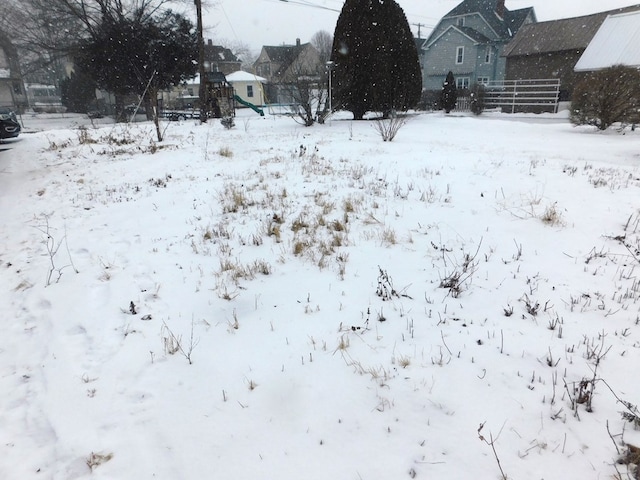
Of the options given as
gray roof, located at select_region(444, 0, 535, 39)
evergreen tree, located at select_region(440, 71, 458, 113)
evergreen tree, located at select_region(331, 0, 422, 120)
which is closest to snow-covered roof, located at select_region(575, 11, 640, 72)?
evergreen tree, located at select_region(440, 71, 458, 113)

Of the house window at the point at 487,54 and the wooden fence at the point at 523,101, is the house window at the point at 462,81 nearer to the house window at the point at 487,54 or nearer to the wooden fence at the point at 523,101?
the house window at the point at 487,54

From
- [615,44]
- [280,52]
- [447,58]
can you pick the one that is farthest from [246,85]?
[615,44]

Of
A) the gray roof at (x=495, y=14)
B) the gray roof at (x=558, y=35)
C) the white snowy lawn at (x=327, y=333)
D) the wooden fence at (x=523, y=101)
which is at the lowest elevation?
the white snowy lawn at (x=327, y=333)

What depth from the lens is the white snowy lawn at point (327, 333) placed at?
6.75ft

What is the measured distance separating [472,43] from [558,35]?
30.6 ft

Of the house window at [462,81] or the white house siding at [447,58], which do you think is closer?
the white house siding at [447,58]

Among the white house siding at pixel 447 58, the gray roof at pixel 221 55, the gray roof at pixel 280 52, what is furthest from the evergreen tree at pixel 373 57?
the gray roof at pixel 280 52

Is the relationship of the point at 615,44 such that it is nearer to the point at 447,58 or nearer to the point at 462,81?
the point at 462,81

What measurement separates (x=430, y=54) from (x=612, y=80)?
29980mm

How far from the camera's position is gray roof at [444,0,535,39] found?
37.4m

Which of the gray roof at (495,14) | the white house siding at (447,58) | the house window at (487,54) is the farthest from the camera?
the gray roof at (495,14)

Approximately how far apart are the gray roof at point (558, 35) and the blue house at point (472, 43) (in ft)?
18.2

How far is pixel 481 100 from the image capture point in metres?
22.9

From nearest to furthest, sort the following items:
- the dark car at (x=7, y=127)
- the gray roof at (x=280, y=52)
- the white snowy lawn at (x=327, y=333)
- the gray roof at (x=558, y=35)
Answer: the white snowy lawn at (x=327, y=333) → the dark car at (x=7, y=127) → the gray roof at (x=558, y=35) → the gray roof at (x=280, y=52)
